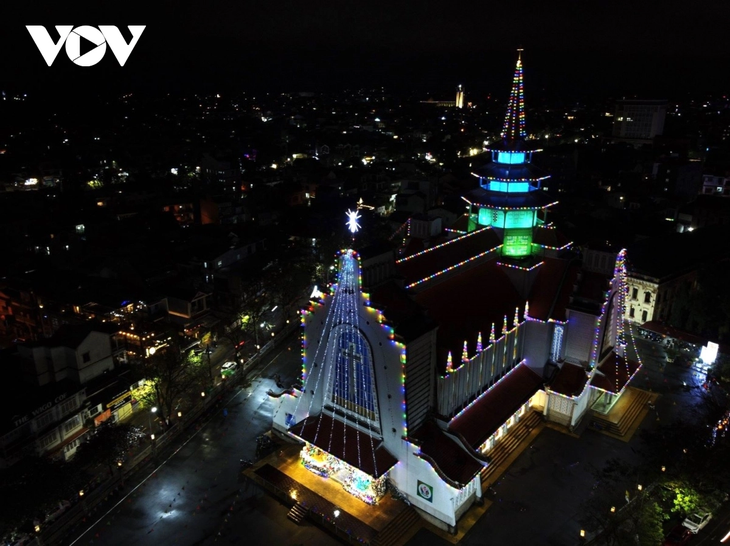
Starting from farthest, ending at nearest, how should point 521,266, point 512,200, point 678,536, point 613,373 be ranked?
point 512,200 < point 521,266 < point 613,373 < point 678,536

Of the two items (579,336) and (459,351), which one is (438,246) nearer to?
(459,351)

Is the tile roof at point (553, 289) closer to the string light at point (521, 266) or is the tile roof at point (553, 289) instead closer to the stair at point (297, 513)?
the string light at point (521, 266)

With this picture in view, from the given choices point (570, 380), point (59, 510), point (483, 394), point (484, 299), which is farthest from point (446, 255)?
point (59, 510)

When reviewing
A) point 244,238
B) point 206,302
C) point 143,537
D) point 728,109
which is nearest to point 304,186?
point 244,238

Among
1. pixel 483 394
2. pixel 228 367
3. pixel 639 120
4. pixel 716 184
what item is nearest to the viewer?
pixel 483 394

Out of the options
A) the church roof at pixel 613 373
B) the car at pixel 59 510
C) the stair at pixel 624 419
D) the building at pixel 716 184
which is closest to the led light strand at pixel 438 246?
the church roof at pixel 613 373

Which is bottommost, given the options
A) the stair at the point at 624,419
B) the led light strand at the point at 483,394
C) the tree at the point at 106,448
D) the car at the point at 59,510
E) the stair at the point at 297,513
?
the car at the point at 59,510

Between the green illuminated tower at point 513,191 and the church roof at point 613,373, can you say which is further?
the green illuminated tower at point 513,191
